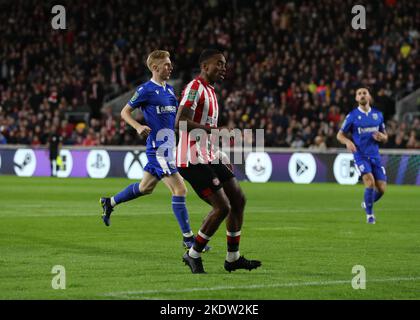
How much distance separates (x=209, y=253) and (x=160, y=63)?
2.47 m

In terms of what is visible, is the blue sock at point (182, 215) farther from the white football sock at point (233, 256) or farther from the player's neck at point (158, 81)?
the white football sock at point (233, 256)

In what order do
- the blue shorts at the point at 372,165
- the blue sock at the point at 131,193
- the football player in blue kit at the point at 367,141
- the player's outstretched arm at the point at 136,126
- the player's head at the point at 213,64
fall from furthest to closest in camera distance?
1. the blue shorts at the point at 372,165
2. the football player in blue kit at the point at 367,141
3. the blue sock at the point at 131,193
4. the player's outstretched arm at the point at 136,126
5. the player's head at the point at 213,64

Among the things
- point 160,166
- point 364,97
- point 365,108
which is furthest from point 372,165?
point 160,166

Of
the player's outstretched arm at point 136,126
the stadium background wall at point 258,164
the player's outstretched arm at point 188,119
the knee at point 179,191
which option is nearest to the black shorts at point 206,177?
the player's outstretched arm at point 188,119

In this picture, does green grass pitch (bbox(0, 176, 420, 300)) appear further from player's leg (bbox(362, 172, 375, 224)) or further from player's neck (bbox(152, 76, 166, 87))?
player's neck (bbox(152, 76, 166, 87))

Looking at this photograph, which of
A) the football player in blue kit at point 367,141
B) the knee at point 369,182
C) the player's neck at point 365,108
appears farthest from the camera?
the player's neck at point 365,108

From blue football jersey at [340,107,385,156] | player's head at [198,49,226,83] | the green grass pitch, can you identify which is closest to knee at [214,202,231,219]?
the green grass pitch

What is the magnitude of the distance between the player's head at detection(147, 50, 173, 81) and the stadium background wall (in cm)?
1795

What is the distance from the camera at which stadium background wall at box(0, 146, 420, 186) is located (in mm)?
30391

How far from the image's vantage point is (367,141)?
18.4m

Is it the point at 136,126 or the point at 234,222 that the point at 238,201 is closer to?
the point at 234,222

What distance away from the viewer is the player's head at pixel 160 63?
1266cm

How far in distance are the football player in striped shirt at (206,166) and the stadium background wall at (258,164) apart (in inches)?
779
